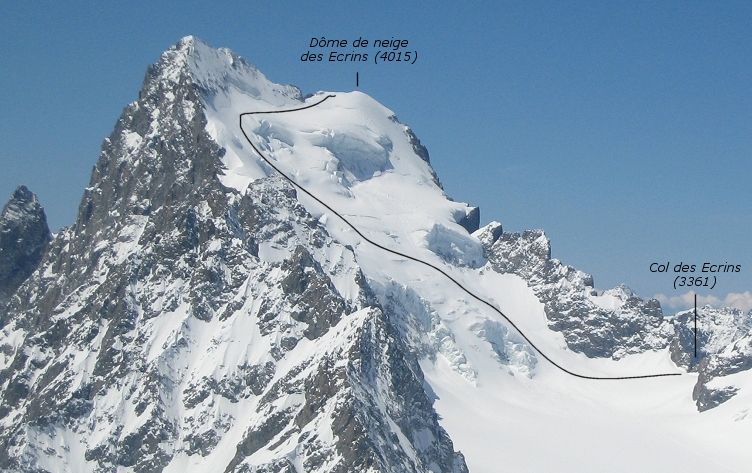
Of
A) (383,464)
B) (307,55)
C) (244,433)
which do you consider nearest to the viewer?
(383,464)

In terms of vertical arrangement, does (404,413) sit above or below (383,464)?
above

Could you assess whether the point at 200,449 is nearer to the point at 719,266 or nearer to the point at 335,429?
the point at 335,429

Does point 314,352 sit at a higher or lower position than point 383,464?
higher

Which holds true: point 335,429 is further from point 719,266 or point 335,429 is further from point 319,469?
point 719,266

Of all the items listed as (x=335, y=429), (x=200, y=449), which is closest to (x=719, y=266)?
(x=335, y=429)

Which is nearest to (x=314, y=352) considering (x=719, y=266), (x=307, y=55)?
(x=307, y=55)

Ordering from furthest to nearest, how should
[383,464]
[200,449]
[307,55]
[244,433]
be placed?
[200,449] < [244,433] < [307,55] < [383,464]

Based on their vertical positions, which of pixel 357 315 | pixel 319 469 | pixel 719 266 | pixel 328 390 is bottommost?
pixel 319 469

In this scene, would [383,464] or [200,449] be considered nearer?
[383,464]

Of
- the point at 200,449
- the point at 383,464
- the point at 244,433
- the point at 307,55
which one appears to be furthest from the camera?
the point at 200,449
